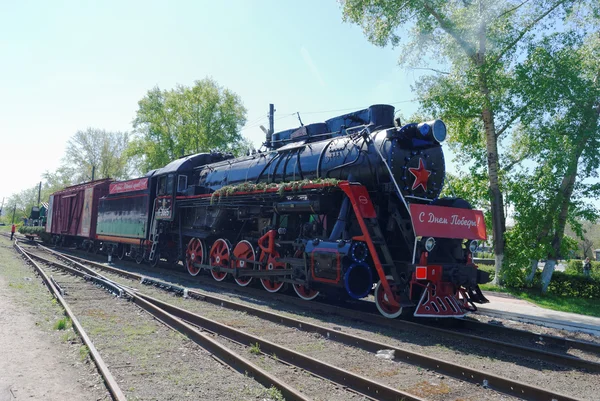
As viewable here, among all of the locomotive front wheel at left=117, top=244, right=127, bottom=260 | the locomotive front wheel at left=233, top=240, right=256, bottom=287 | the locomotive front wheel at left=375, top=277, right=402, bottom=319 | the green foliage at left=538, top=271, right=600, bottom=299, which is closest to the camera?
the locomotive front wheel at left=375, top=277, right=402, bottom=319

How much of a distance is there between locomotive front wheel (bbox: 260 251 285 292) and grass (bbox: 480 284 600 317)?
7.57m

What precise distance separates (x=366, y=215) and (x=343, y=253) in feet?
2.64

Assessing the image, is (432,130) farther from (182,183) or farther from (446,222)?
(182,183)

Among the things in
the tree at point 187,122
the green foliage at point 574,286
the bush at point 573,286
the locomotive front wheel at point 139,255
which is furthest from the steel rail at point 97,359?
the tree at point 187,122

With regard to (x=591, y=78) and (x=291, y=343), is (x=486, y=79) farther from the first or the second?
(x=291, y=343)

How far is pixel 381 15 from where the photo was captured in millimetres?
15211

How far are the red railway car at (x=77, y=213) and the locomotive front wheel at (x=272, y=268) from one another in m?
13.7

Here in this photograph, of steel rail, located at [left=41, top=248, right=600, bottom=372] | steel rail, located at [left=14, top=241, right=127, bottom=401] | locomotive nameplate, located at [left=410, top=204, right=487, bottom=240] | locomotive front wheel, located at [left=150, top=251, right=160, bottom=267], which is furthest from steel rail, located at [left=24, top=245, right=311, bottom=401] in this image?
locomotive front wheel, located at [left=150, top=251, right=160, bottom=267]

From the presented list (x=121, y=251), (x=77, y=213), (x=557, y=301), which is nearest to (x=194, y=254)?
(x=121, y=251)

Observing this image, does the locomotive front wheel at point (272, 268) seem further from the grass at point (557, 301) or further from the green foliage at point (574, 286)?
the green foliage at point (574, 286)

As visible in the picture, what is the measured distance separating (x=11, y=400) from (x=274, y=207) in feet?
21.1

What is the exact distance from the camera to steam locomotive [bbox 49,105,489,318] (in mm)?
7672

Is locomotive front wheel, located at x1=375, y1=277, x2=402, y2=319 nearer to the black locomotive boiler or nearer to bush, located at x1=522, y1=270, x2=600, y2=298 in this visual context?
the black locomotive boiler

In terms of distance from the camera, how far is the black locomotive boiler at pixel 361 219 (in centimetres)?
765
